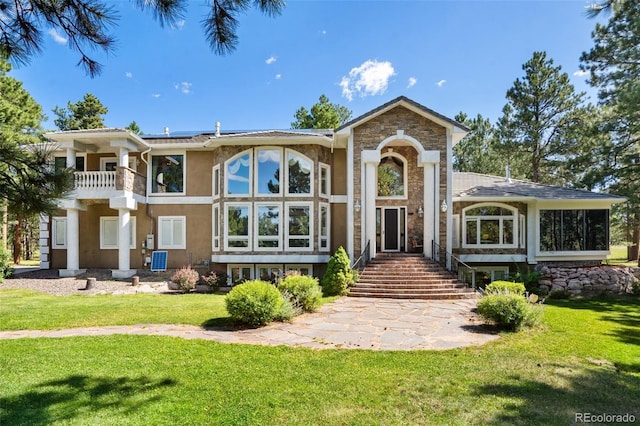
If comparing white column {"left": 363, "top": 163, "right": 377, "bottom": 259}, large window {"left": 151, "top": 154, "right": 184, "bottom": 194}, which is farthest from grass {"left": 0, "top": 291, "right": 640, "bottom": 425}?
large window {"left": 151, "top": 154, "right": 184, "bottom": 194}

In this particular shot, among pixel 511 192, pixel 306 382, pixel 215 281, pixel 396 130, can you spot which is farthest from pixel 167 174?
pixel 511 192

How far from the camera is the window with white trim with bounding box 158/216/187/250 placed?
1642cm

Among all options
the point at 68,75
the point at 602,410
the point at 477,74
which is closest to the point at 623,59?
the point at 477,74

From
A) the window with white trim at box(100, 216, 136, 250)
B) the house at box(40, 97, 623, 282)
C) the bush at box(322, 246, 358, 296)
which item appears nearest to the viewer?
the bush at box(322, 246, 358, 296)

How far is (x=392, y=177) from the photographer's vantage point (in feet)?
54.4

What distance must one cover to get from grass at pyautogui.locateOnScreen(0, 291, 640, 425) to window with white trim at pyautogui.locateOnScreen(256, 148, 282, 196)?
9.48 meters

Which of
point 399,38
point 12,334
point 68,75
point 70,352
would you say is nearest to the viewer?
point 68,75

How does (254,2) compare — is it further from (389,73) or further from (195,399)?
(389,73)

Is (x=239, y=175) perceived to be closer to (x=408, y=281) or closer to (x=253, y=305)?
(x=408, y=281)

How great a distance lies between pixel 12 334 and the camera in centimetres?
682

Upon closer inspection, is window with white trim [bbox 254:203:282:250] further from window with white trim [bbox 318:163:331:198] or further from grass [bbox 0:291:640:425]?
grass [bbox 0:291:640:425]

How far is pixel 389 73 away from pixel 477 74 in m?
5.74

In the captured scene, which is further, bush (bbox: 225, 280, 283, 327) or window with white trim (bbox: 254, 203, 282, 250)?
window with white trim (bbox: 254, 203, 282, 250)

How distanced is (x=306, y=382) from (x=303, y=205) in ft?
35.8
